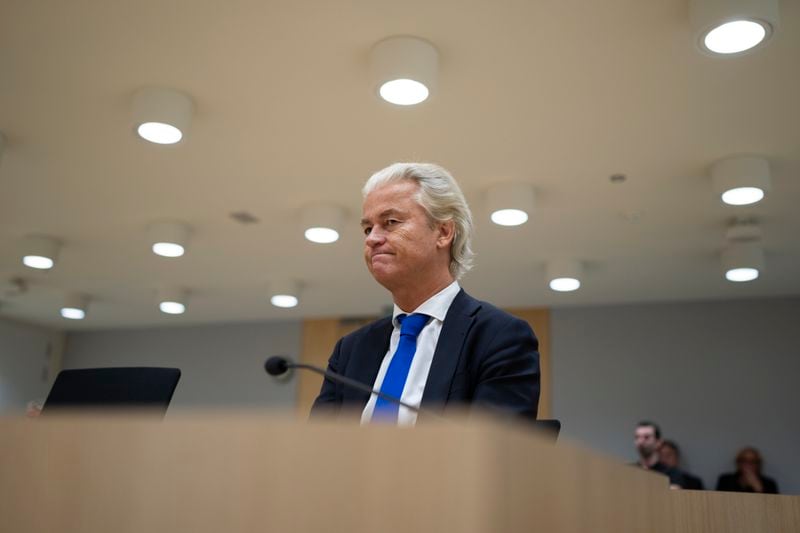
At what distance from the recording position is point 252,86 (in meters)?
3.35

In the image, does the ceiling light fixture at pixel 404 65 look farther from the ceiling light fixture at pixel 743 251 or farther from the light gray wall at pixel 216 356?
the light gray wall at pixel 216 356

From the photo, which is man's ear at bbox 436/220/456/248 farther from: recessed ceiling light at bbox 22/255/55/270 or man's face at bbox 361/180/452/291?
recessed ceiling light at bbox 22/255/55/270

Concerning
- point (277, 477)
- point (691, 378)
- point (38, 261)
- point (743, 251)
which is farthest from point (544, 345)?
point (277, 477)

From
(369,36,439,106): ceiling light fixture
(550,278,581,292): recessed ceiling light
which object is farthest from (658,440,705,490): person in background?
(369,36,439,106): ceiling light fixture

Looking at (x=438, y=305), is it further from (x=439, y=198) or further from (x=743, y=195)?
(x=743, y=195)

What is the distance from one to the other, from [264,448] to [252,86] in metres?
2.90

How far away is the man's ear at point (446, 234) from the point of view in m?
1.80

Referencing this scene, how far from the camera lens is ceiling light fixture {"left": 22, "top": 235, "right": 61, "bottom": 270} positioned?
5492mm

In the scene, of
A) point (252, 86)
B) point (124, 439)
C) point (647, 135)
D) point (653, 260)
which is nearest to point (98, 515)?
point (124, 439)

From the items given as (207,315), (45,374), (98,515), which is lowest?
(98,515)

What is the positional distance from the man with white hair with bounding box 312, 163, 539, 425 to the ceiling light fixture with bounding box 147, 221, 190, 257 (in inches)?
141

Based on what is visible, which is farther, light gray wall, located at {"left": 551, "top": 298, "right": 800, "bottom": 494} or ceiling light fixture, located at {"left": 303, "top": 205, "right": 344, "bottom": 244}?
light gray wall, located at {"left": 551, "top": 298, "right": 800, "bottom": 494}

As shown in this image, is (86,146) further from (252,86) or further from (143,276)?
(143,276)

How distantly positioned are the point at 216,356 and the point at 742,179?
261 inches
